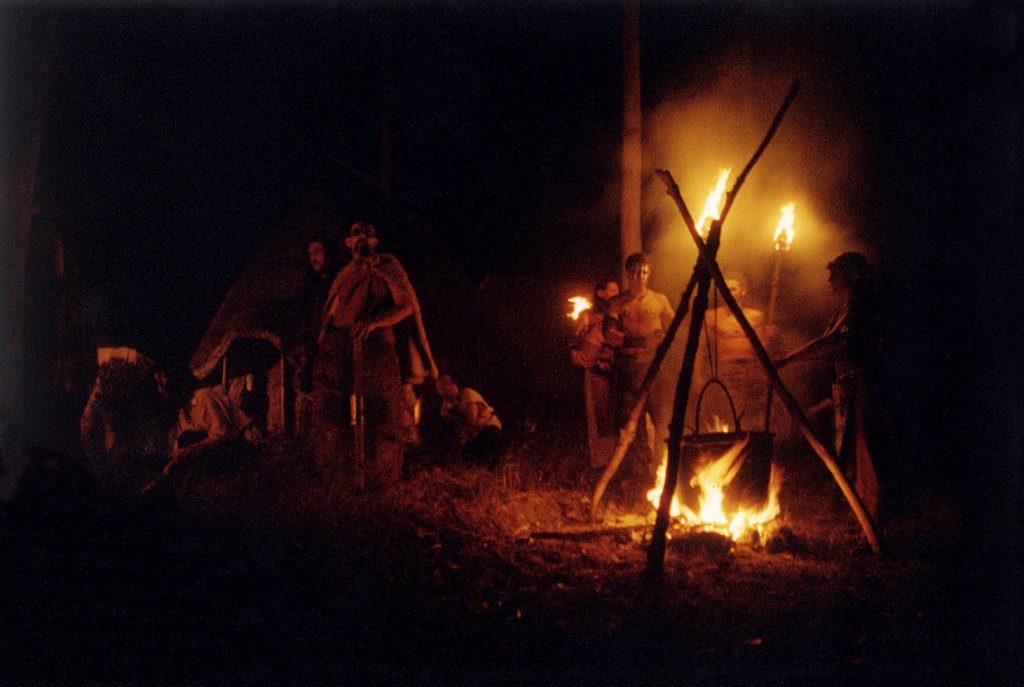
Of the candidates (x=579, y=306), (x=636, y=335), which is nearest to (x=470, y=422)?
(x=579, y=306)

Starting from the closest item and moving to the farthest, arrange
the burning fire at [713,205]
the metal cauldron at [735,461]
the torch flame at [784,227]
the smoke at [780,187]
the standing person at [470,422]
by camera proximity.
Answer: the burning fire at [713,205], the metal cauldron at [735,461], the torch flame at [784,227], the standing person at [470,422], the smoke at [780,187]

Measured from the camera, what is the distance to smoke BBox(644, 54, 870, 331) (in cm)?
1004

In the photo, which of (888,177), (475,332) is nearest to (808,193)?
(888,177)

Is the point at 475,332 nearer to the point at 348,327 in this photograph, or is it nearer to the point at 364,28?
the point at 348,327

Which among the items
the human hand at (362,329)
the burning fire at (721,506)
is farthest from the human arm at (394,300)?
the burning fire at (721,506)

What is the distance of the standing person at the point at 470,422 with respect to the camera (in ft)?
29.3

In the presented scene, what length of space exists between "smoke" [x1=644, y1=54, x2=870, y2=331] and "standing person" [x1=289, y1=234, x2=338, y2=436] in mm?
4041

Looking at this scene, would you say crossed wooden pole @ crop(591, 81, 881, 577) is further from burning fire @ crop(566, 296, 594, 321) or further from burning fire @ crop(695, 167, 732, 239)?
burning fire @ crop(566, 296, 594, 321)

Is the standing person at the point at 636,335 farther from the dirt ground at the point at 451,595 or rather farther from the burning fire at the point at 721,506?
the burning fire at the point at 721,506

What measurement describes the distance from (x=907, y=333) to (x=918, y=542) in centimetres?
306

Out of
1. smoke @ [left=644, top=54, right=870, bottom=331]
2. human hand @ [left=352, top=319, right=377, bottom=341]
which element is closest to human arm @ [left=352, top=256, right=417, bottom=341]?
human hand @ [left=352, top=319, right=377, bottom=341]

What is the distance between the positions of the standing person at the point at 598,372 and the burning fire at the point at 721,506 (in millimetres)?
1521

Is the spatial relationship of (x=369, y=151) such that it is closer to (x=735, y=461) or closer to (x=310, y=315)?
(x=310, y=315)

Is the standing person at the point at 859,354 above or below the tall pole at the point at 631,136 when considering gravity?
below
